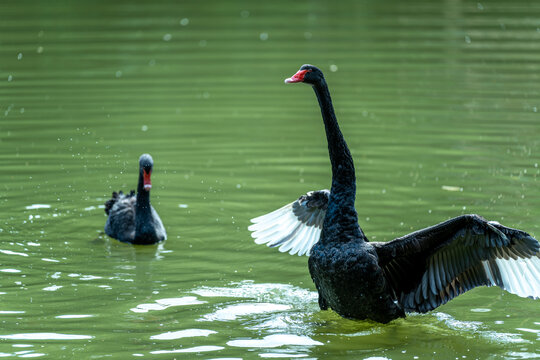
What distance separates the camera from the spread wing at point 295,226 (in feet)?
22.7

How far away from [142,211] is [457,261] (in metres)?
3.05

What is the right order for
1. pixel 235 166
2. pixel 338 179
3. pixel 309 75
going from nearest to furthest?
pixel 309 75 < pixel 338 179 < pixel 235 166

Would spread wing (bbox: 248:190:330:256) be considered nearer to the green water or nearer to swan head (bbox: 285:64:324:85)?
the green water

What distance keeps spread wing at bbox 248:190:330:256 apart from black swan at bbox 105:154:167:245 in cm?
122

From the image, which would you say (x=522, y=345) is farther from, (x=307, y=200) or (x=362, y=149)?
(x=362, y=149)

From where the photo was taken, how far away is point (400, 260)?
6.14 metres

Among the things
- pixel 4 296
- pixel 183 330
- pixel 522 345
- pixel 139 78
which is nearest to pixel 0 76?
pixel 139 78

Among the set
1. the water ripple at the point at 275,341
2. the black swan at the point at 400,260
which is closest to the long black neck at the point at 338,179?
the black swan at the point at 400,260

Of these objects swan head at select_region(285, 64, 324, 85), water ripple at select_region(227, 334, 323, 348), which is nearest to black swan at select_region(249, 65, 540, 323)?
swan head at select_region(285, 64, 324, 85)

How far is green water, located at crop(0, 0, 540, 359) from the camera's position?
6.00 m

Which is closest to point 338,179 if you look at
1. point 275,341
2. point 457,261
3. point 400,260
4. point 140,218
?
point 400,260

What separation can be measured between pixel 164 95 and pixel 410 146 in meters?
4.56

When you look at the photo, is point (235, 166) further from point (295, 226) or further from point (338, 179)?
point (338, 179)

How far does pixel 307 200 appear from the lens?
687 centimetres
